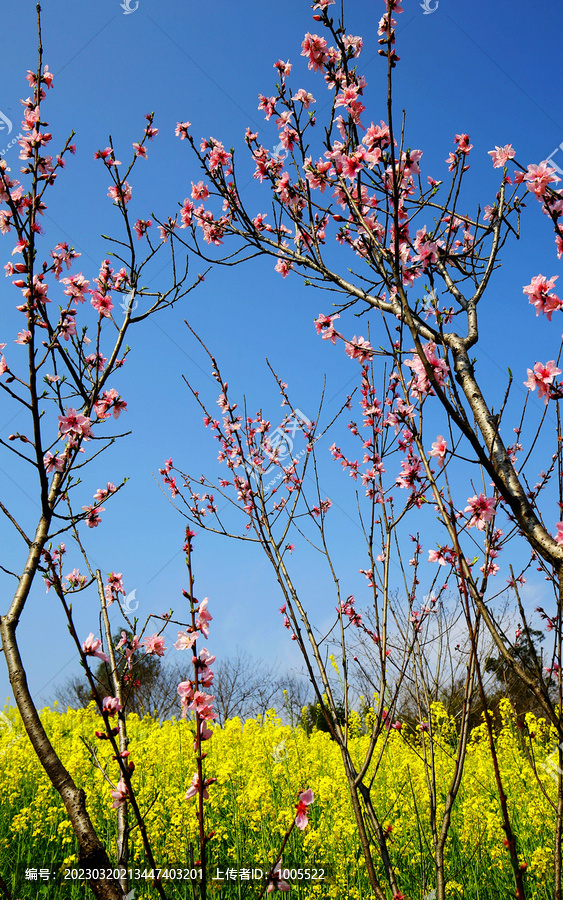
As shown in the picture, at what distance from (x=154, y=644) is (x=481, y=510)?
152 cm

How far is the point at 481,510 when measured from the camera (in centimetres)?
181

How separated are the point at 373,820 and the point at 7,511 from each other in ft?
5.77

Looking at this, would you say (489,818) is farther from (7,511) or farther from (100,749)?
(7,511)

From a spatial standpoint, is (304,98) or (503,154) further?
(304,98)

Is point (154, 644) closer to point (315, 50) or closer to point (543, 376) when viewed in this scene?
point (543, 376)

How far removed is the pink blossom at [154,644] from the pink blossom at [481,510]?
144 centimetres

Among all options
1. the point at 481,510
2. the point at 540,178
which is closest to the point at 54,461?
the point at 481,510

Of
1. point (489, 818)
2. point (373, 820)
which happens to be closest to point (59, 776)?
point (373, 820)

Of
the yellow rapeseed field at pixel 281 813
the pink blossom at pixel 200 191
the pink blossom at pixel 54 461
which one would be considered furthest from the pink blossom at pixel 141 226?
the yellow rapeseed field at pixel 281 813

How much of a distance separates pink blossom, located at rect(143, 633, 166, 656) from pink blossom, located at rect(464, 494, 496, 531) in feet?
4.71

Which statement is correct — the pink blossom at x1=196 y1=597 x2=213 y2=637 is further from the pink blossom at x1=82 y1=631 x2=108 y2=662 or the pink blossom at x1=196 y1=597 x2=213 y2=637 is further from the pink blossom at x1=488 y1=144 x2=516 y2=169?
the pink blossom at x1=488 y1=144 x2=516 y2=169

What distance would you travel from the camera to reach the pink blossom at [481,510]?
1773mm

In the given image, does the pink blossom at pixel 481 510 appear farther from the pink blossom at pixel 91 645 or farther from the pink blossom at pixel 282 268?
the pink blossom at pixel 282 268

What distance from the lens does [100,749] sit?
556 cm
